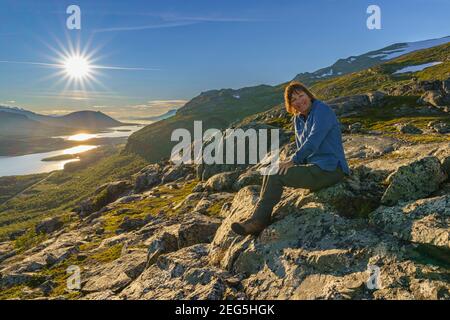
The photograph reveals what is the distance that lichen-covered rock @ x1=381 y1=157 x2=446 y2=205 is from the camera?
11484mm

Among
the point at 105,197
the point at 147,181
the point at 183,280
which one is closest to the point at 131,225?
the point at 183,280

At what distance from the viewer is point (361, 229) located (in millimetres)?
10781

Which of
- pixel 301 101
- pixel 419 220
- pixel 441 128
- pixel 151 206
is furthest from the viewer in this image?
pixel 151 206

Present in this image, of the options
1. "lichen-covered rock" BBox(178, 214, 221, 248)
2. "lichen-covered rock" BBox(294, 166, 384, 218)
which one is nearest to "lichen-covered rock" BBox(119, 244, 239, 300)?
"lichen-covered rock" BBox(178, 214, 221, 248)

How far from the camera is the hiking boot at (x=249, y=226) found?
40.3 ft

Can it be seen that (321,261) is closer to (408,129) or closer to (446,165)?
(446,165)

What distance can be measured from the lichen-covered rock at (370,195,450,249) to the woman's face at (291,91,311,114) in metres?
4.45

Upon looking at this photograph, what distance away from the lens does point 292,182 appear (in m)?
11.7

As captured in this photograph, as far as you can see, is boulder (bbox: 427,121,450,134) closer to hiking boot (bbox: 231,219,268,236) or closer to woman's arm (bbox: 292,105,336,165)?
woman's arm (bbox: 292,105,336,165)

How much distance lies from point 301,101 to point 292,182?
120 inches

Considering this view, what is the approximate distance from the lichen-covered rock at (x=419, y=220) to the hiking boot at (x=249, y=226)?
12.7 ft
